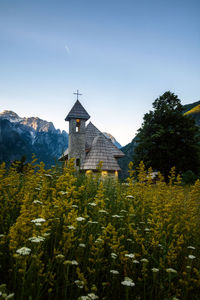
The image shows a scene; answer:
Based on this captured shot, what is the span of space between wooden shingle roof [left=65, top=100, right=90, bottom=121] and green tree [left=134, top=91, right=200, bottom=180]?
26.3 feet

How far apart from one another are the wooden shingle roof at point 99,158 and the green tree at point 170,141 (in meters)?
4.08

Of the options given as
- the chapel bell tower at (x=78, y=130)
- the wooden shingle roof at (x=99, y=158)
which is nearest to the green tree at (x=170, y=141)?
the wooden shingle roof at (x=99, y=158)

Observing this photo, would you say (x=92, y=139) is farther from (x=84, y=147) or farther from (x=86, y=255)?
(x=86, y=255)

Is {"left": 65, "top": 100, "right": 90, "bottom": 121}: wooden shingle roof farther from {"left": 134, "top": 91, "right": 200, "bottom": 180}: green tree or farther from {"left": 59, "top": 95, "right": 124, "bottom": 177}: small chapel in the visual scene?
{"left": 134, "top": 91, "right": 200, "bottom": 180}: green tree

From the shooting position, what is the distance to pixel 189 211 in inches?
135

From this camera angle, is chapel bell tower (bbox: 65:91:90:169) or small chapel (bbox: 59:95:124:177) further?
chapel bell tower (bbox: 65:91:90:169)

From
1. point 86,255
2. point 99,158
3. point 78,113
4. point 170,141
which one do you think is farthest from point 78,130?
point 86,255

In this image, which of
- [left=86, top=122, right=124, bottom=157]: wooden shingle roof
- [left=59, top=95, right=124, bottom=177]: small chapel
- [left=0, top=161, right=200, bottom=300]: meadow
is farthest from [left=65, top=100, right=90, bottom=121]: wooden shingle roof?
[left=0, top=161, right=200, bottom=300]: meadow

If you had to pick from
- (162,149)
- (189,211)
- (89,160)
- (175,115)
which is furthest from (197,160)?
(189,211)

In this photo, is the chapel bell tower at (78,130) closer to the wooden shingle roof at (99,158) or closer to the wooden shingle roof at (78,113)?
the wooden shingle roof at (78,113)

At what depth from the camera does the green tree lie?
73.5 ft

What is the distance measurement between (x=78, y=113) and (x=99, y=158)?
6587mm

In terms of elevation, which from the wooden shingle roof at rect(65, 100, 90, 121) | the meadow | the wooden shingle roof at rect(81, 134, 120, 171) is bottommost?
the meadow

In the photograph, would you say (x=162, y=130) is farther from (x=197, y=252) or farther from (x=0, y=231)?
(x=0, y=231)
